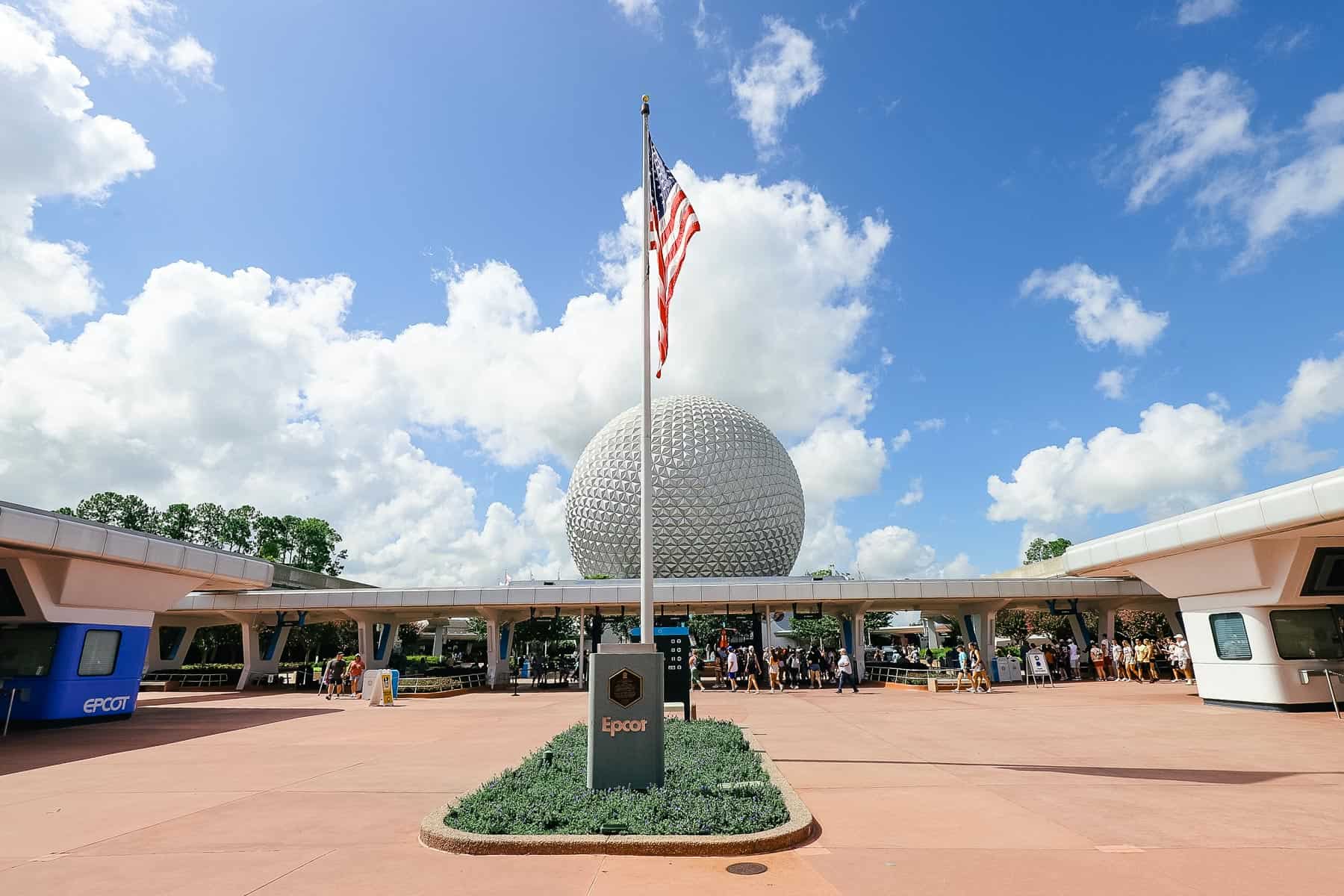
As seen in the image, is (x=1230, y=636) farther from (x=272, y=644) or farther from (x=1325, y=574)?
(x=272, y=644)

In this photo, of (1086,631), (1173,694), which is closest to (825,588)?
(1173,694)

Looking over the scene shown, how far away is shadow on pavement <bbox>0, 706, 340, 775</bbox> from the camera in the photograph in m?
13.5

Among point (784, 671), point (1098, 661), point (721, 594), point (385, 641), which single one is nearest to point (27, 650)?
point (385, 641)

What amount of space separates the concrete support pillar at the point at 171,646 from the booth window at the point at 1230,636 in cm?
4109

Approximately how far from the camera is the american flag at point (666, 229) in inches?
448

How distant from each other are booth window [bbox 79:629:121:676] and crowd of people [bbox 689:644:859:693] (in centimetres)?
1626

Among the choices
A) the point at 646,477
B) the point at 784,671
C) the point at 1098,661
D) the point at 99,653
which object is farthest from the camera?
the point at 784,671

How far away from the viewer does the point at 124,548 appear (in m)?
18.2

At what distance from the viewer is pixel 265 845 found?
23.1 feet

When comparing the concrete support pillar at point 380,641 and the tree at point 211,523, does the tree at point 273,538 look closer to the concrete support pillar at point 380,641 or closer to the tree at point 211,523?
the tree at point 211,523

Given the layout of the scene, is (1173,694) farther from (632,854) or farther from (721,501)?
(721,501)

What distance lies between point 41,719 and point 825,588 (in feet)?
77.9

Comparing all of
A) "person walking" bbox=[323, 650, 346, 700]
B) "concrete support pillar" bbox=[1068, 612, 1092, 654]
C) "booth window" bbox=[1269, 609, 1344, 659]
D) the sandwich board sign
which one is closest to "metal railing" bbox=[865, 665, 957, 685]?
the sandwich board sign

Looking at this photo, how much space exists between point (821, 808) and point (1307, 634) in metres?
15.6
